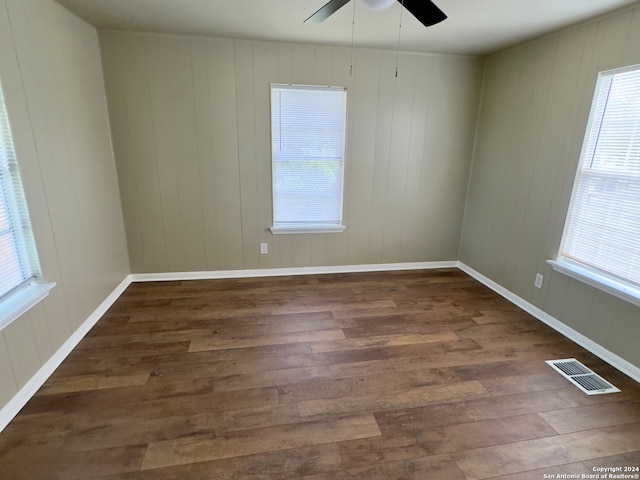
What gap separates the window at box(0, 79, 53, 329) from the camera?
1822 mm

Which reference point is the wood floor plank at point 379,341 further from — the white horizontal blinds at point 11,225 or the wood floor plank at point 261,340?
the white horizontal blinds at point 11,225

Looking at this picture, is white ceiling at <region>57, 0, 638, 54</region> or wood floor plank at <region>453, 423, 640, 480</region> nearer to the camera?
wood floor plank at <region>453, 423, 640, 480</region>

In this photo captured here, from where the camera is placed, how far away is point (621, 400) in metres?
2.03

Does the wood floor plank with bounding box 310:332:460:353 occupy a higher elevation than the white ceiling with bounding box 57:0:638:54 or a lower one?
lower

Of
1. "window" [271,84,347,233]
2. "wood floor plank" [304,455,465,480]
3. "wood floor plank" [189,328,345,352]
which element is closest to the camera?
"wood floor plank" [304,455,465,480]

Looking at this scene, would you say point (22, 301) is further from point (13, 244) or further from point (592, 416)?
point (592, 416)

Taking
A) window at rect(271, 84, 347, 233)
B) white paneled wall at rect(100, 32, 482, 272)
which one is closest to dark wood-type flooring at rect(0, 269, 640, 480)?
white paneled wall at rect(100, 32, 482, 272)

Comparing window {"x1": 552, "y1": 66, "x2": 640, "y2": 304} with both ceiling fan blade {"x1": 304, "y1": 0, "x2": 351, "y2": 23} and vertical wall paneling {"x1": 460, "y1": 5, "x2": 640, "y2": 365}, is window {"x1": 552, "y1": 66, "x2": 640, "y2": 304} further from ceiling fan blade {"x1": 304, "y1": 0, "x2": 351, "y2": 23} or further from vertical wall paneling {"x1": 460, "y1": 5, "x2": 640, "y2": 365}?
ceiling fan blade {"x1": 304, "y1": 0, "x2": 351, "y2": 23}

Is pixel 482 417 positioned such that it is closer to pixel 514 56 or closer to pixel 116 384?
pixel 116 384

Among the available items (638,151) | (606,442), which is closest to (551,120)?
(638,151)

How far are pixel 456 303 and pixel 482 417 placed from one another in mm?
1504

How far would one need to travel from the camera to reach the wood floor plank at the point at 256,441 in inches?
63.2

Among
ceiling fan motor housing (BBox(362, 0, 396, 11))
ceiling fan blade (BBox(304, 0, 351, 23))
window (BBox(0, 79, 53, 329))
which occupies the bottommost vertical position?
window (BBox(0, 79, 53, 329))

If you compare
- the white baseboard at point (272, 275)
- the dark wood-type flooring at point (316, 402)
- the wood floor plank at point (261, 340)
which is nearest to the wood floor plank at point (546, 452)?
the dark wood-type flooring at point (316, 402)
